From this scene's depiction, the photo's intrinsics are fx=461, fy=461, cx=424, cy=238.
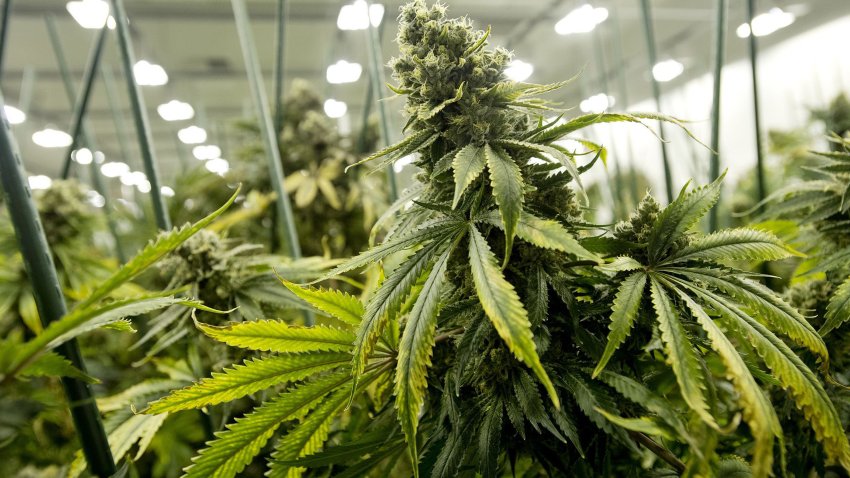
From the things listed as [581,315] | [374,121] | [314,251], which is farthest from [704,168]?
[581,315]

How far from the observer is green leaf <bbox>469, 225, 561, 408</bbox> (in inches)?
9.6

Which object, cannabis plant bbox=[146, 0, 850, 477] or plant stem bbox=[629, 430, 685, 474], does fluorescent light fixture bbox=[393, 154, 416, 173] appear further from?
plant stem bbox=[629, 430, 685, 474]

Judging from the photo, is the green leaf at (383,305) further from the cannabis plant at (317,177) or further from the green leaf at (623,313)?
the cannabis plant at (317,177)

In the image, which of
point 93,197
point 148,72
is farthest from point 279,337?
point 148,72

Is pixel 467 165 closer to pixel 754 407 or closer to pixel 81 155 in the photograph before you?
pixel 754 407

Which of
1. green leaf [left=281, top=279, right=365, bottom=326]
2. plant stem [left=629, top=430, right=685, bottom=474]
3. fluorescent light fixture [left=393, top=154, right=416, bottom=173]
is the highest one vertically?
fluorescent light fixture [left=393, top=154, right=416, bottom=173]

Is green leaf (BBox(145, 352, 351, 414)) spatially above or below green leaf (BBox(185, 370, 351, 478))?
above

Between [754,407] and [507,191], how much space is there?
18cm

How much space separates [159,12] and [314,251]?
3253 millimetres

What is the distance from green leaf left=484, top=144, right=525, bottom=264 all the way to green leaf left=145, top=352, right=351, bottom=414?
0.18 metres

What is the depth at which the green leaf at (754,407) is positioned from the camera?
0.77ft

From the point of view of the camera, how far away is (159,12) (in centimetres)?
333

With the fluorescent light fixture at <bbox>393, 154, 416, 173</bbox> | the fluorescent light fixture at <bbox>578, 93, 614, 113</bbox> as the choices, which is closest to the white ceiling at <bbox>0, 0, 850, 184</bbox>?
the fluorescent light fixture at <bbox>578, 93, 614, 113</bbox>

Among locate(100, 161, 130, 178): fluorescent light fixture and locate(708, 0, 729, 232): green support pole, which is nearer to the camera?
locate(708, 0, 729, 232): green support pole
